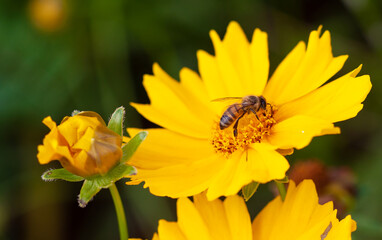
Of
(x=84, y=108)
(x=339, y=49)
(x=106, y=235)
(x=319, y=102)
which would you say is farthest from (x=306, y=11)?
(x=319, y=102)

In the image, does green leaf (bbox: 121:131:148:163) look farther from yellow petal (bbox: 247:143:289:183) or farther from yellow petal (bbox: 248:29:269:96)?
yellow petal (bbox: 248:29:269:96)

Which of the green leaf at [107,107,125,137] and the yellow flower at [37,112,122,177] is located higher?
the green leaf at [107,107,125,137]

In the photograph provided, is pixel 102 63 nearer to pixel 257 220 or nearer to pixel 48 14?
pixel 48 14

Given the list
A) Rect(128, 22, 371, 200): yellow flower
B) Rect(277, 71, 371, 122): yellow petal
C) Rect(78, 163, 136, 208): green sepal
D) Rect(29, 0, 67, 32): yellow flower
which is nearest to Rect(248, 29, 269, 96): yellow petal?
Rect(128, 22, 371, 200): yellow flower

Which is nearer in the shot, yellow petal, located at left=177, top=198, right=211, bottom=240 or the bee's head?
yellow petal, located at left=177, top=198, right=211, bottom=240

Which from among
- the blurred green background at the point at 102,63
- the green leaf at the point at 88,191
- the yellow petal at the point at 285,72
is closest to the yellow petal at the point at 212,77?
the yellow petal at the point at 285,72

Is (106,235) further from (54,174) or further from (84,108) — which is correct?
(54,174)

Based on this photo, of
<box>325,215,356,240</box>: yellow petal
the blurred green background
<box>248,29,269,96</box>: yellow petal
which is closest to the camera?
<box>325,215,356,240</box>: yellow petal
